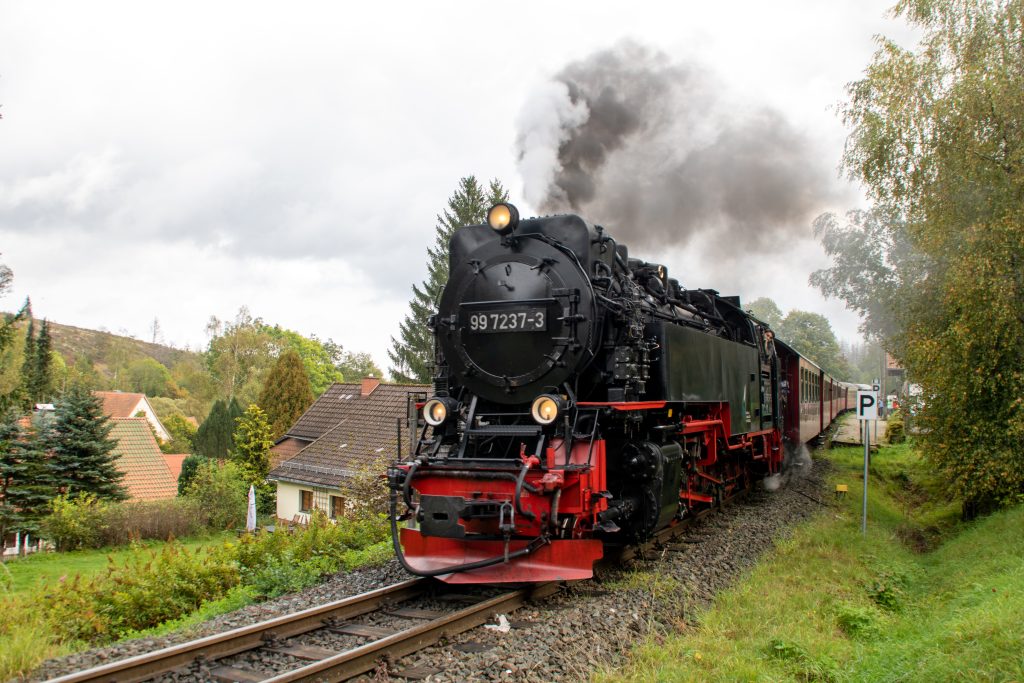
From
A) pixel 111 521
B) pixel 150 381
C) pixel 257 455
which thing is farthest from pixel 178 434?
pixel 111 521

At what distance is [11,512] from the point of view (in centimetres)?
2231

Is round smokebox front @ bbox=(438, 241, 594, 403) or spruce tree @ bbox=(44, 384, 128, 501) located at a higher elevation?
round smokebox front @ bbox=(438, 241, 594, 403)

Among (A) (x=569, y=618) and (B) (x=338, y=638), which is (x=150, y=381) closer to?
(B) (x=338, y=638)

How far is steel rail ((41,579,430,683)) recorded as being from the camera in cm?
420

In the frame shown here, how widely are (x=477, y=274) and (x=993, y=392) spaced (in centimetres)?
852

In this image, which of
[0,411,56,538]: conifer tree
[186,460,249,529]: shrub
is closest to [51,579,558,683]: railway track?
[0,411,56,538]: conifer tree

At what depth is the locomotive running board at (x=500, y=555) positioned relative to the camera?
6.16 metres

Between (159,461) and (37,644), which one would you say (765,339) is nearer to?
(37,644)

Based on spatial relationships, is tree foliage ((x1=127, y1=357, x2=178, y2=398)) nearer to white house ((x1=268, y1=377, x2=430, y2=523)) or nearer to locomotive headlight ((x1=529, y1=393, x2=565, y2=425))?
Result: white house ((x1=268, y1=377, x2=430, y2=523))

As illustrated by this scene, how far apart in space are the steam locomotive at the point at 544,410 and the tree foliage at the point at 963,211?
506 cm

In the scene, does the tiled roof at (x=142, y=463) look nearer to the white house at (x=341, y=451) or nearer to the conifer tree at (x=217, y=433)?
the conifer tree at (x=217, y=433)

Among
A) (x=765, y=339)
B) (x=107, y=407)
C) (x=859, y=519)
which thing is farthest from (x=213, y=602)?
(x=107, y=407)

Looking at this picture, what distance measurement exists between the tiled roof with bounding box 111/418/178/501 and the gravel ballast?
87.3 feet

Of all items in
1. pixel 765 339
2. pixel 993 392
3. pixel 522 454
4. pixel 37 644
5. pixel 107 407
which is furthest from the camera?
pixel 107 407
